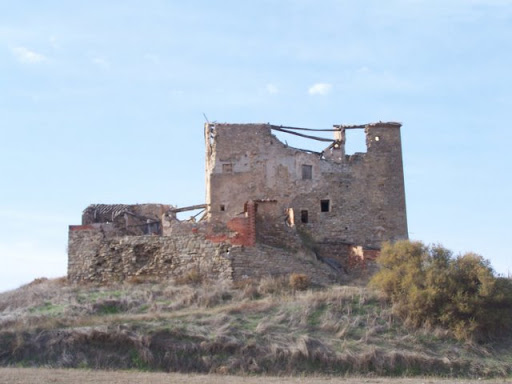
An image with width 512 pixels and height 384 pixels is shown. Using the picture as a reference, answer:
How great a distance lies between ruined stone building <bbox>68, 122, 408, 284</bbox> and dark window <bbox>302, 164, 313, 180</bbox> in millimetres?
42

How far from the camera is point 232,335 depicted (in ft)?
77.8

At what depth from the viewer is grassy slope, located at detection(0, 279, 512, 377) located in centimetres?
2259

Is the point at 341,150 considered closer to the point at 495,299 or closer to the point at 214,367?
the point at 495,299

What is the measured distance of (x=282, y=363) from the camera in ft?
74.7

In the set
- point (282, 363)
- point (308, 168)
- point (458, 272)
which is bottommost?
point (282, 363)

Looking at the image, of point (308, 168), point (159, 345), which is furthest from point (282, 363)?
point (308, 168)

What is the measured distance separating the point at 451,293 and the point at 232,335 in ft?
24.0

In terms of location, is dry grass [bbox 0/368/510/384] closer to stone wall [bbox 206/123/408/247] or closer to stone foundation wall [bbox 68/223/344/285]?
stone foundation wall [bbox 68/223/344/285]

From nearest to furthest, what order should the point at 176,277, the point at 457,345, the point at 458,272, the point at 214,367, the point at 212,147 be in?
the point at 214,367
the point at 457,345
the point at 458,272
the point at 176,277
the point at 212,147

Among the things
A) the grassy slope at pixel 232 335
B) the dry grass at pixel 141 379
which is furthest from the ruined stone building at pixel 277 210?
the dry grass at pixel 141 379

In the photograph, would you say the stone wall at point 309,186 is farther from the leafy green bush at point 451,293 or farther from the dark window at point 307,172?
the leafy green bush at point 451,293

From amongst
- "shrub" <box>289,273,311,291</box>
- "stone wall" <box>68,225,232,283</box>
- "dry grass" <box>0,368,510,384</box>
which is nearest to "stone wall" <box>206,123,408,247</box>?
"stone wall" <box>68,225,232,283</box>

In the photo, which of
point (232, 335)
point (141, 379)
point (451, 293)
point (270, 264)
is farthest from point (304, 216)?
point (141, 379)

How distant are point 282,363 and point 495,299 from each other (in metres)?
7.74
